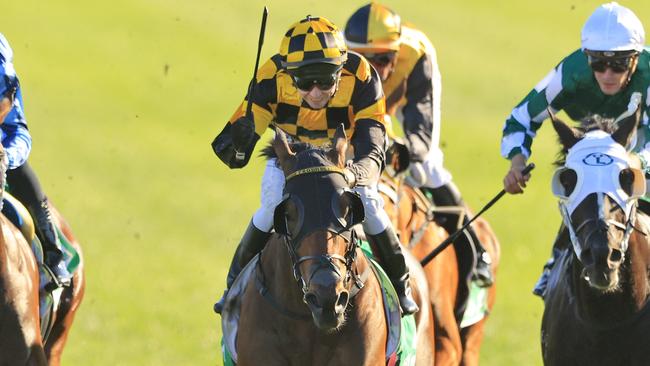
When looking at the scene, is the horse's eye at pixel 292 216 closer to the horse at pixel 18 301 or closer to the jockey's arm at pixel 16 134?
the horse at pixel 18 301

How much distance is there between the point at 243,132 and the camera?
335 inches

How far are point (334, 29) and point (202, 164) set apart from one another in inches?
Result: 492

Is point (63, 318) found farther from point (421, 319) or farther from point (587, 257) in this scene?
point (587, 257)

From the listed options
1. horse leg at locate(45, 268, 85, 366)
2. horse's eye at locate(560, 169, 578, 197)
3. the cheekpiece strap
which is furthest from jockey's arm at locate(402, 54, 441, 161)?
the cheekpiece strap

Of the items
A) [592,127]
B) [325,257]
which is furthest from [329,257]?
[592,127]

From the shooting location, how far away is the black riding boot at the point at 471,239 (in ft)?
40.1

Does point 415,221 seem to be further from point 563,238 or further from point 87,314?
point 87,314

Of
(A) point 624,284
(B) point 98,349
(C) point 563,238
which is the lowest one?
(B) point 98,349

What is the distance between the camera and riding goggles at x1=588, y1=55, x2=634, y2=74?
9.36 metres

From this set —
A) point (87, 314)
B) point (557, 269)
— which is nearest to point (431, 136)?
point (557, 269)

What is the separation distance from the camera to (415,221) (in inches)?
460

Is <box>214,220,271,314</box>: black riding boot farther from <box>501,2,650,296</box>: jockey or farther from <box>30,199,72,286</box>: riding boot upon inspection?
<box>30,199,72,286</box>: riding boot

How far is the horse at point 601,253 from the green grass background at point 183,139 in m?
6.26

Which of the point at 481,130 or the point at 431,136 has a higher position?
the point at 431,136
